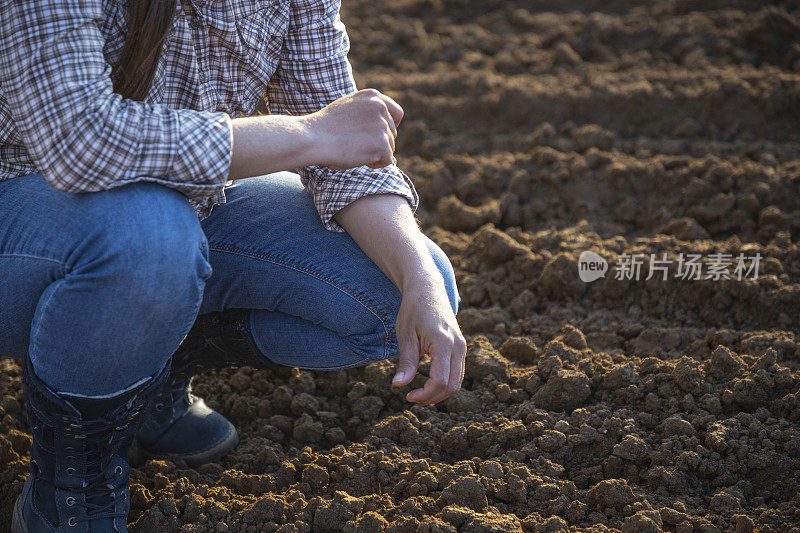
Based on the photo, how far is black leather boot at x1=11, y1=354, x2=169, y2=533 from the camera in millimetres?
1293

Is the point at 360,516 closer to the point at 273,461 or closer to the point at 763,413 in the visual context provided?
the point at 273,461

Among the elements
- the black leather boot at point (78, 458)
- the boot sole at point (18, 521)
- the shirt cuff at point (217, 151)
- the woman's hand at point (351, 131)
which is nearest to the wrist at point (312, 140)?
the woman's hand at point (351, 131)

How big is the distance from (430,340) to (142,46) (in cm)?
72

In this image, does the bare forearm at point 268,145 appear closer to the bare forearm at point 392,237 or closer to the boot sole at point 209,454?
the bare forearm at point 392,237

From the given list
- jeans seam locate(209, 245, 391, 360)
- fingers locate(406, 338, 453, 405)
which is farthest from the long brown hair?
fingers locate(406, 338, 453, 405)

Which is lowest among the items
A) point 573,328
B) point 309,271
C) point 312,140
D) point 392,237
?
point 573,328

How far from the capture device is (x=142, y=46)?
4.18 feet

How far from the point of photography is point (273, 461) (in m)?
1.68

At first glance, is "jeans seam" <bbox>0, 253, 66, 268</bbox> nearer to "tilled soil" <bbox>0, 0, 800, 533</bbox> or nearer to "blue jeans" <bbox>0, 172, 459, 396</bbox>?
"blue jeans" <bbox>0, 172, 459, 396</bbox>

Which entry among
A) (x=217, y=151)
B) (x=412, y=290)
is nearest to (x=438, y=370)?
(x=412, y=290)

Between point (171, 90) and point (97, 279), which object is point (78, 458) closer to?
point (97, 279)

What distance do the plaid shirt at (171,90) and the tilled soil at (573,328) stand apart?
1.82ft

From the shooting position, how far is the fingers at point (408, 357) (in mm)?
1360

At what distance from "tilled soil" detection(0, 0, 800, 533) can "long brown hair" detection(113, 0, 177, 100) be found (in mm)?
825
